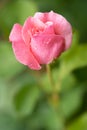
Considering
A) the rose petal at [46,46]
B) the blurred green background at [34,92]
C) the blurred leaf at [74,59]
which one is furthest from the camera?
the blurred green background at [34,92]

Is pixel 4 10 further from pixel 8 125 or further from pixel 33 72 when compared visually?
pixel 8 125

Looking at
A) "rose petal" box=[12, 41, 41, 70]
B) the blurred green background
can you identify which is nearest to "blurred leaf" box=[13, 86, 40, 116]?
the blurred green background

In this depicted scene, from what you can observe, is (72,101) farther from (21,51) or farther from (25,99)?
(21,51)

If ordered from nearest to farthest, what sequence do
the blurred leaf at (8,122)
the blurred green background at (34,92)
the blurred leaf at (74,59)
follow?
the blurred leaf at (74,59) → the blurred green background at (34,92) → the blurred leaf at (8,122)

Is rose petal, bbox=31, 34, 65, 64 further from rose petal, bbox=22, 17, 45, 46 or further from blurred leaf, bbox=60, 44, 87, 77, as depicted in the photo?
blurred leaf, bbox=60, 44, 87, 77

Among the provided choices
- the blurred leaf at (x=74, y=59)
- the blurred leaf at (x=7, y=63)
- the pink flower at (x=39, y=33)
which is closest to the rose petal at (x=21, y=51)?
the pink flower at (x=39, y=33)

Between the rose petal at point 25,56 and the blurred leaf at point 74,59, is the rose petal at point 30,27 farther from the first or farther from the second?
the blurred leaf at point 74,59

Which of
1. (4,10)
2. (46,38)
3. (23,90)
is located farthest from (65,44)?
(4,10)
